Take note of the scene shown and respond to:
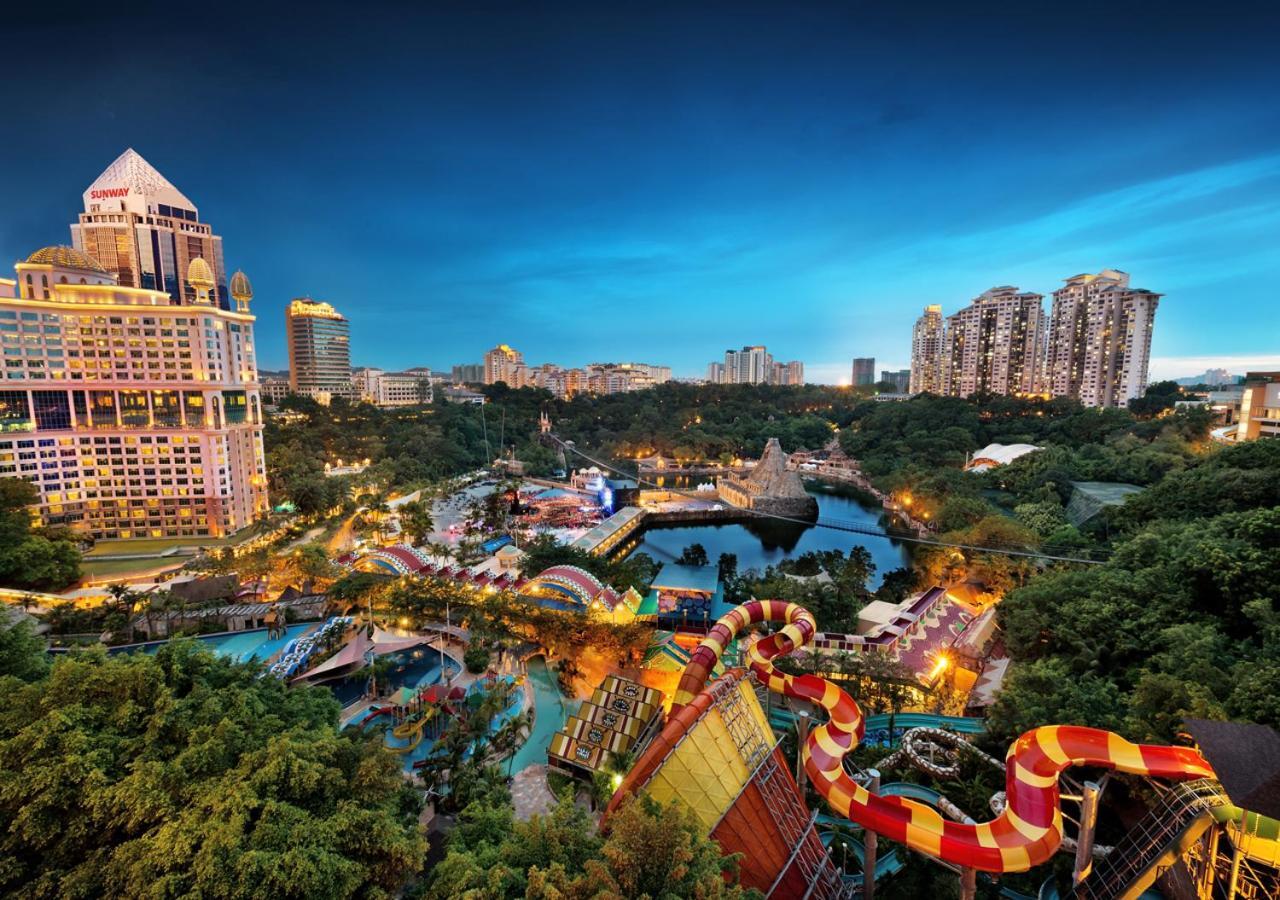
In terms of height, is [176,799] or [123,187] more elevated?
A: [123,187]

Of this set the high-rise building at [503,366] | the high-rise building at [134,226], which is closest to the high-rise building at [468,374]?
the high-rise building at [503,366]

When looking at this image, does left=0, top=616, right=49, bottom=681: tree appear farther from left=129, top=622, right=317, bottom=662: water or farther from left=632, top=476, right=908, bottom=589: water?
left=632, top=476, right=908, bottom=589: water

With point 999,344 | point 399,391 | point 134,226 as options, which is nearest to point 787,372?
point 999,344

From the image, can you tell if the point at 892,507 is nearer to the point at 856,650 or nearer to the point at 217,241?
the point at 856,650

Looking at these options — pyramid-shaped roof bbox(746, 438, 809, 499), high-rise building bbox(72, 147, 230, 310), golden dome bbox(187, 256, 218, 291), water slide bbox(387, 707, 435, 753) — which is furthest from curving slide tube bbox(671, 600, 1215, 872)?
high-rise building bbox(72, 147, 230, 310)

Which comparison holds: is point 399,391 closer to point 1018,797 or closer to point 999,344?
point 999,344

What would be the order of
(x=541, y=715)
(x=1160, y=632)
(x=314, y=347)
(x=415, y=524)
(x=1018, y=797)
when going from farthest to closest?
(x=314, y=347), (x=415, y=524), (x=541, y=715), (x=1160, y=632), (x=1018, y=797)
